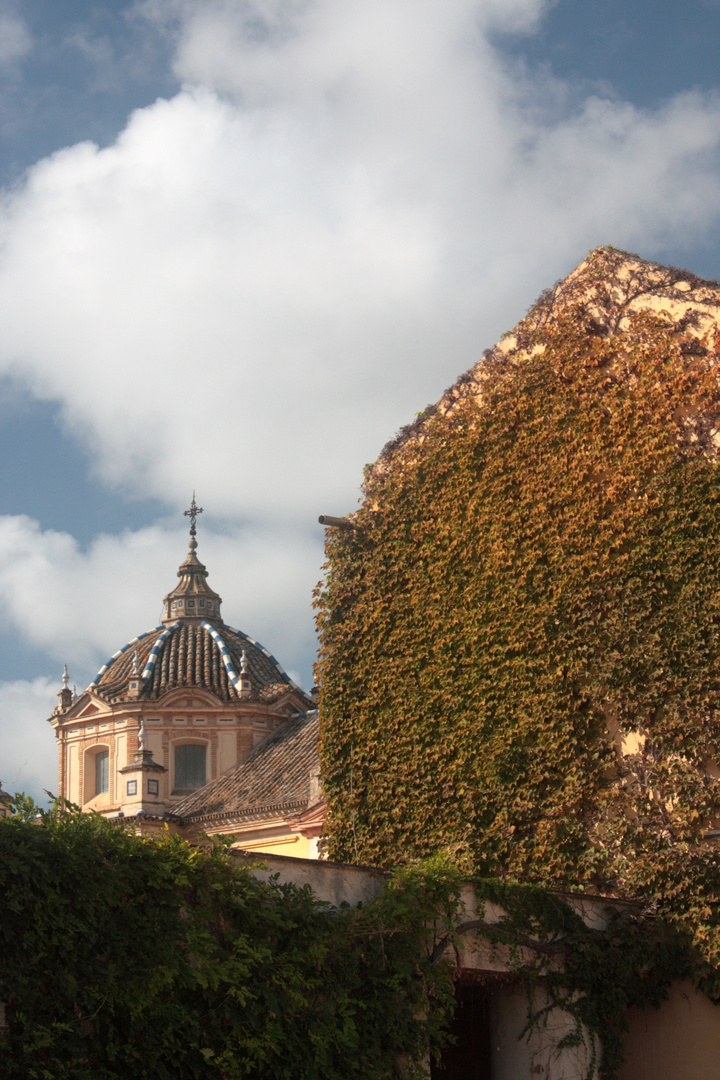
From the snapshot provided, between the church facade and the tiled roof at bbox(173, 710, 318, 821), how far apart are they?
69 mm

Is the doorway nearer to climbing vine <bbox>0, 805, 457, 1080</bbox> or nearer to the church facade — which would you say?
climbing vine <bbox>0, 805, 457, 1080</bbox>

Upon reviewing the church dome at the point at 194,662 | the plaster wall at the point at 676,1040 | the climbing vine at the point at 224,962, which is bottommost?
the plaster wall at the point at 676,1040

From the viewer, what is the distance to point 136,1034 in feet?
30.6

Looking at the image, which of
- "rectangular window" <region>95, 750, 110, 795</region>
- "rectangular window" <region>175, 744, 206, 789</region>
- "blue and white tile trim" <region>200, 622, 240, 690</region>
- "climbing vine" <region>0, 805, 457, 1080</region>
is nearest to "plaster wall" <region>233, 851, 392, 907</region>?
"climbing vine" <region>0, 805, 457, 1080</region>

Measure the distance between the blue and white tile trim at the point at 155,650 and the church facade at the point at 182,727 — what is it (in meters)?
0.05

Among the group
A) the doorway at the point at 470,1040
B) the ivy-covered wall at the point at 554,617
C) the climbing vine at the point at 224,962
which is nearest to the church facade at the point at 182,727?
the ivy-covered wall at the point at 554,617

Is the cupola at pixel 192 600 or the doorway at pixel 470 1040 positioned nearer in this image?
the doorway at pixel 470 1040

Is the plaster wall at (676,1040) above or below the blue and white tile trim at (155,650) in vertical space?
below

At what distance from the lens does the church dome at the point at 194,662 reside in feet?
142

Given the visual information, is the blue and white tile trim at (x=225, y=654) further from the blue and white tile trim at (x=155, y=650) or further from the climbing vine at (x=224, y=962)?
the climbing vine at (x=224, y=962)

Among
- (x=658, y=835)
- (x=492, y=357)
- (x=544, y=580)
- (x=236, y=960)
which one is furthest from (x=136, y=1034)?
(x=492, y=357)

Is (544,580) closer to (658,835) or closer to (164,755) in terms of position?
(658,835)

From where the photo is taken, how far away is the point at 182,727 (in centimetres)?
4241

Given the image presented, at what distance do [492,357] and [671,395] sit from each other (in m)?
3.37
